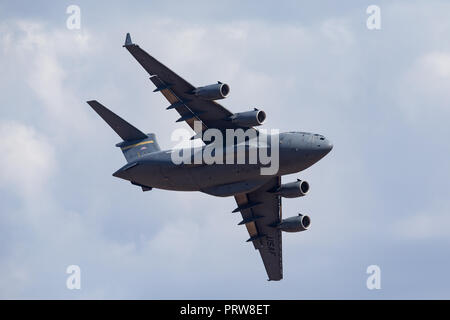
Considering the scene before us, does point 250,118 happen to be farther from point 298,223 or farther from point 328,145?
point 298,223

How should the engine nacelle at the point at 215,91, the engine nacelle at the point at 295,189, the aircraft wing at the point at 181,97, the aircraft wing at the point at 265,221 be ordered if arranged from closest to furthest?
the engine nacelle at the point at 215,91
the aircraft wing at the point at 181,97
the engine nacelle at the point at 295,189
the aircraft wing at the point at 265,221

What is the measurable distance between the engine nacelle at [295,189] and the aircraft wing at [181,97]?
571 centimetres

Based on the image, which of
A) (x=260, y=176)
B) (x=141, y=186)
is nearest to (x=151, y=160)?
(x=141, y=186)

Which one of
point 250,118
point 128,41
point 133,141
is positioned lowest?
point 250,118

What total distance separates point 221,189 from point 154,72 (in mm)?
8765

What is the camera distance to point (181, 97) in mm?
61125

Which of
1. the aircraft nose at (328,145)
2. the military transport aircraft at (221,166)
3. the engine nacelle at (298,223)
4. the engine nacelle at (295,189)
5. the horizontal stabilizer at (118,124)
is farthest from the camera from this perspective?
the engine nacelle at (298,223)

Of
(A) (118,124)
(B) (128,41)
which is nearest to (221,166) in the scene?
(A) (118,124)

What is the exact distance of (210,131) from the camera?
2459 inches

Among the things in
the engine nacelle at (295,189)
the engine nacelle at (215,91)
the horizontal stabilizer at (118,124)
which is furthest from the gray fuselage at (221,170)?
the engine nacelle at (215,91)

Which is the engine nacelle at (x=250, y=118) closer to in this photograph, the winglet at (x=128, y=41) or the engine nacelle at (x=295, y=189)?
the engine nacelle at (x=295, y=189)

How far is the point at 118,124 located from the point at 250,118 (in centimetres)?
993

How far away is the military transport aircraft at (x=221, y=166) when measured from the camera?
59656mm

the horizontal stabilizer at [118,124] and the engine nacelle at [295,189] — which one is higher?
the horizontal stabilizer at [118,124]
